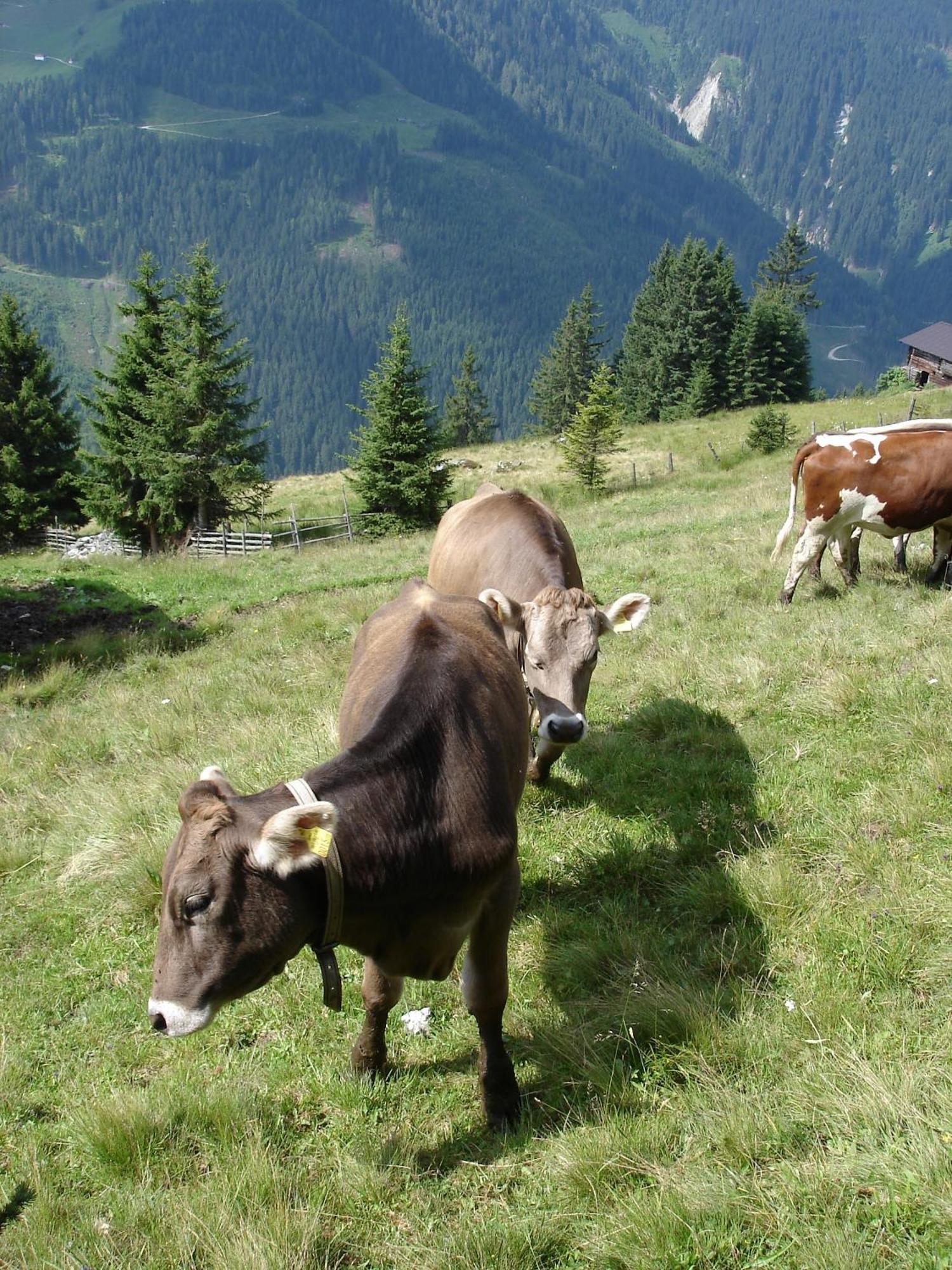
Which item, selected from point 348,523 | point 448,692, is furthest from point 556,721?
point 348,523

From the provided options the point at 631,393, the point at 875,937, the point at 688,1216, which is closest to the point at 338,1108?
the point at 688,1216

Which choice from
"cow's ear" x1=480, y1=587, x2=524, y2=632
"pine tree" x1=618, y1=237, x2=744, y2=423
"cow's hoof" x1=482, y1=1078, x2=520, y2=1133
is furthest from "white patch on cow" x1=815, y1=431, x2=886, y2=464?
"pine tree" x1=618, y1=237, x2=744, y2=423

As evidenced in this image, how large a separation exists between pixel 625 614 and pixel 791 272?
281 ft

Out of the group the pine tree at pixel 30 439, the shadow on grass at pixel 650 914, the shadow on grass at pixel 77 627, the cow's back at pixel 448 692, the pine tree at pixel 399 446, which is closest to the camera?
the cow's back at pixel 448 692

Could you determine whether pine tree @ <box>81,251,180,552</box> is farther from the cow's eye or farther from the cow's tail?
the cow's eye

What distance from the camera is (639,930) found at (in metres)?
4.29

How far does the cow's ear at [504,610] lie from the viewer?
5.27 m

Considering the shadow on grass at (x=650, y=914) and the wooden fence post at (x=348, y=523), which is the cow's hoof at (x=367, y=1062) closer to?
the shadow on grass at (x=650, y=914)

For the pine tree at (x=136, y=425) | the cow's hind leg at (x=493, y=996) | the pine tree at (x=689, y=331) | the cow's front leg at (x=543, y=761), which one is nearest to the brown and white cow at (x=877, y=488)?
the cow's front leg at (x=543, y=761)

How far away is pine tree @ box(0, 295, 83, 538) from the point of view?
1379 inches

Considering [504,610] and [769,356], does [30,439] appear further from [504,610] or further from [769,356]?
[769,356]

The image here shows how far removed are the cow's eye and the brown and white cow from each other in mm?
8514

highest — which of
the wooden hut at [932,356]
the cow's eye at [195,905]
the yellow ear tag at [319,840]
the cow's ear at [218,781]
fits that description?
the yellow ear tag at [319,840]

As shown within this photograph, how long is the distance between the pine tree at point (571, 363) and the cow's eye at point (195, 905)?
72.1 meters
